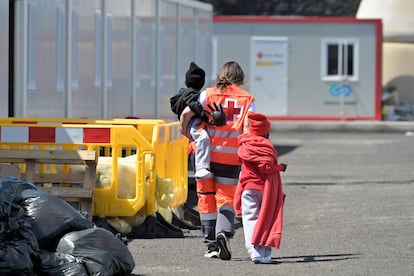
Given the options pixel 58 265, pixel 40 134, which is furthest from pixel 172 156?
pixel 58 265

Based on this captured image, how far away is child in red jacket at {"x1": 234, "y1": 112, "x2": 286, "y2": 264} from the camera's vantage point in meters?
9.74

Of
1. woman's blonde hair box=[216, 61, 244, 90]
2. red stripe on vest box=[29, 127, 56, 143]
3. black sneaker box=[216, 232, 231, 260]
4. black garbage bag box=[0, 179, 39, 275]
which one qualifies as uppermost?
woman's blonde hair box=[216, 61, 244, 90]

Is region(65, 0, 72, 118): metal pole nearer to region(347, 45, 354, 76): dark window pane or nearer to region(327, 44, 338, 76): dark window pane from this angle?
region(327, 44, 338, 76): dark window pane

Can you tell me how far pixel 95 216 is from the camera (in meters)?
11.3

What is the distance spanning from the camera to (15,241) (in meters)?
8.12

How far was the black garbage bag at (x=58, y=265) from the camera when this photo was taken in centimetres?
823

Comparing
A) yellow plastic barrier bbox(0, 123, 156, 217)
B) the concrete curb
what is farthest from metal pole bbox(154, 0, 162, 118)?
the concrete curb

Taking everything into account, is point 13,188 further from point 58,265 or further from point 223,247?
point 223,247

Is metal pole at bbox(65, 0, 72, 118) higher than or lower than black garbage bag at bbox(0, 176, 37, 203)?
higher

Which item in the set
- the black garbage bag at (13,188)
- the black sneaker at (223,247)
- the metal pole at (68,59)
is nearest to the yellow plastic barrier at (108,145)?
the black sneaker at (223,247)

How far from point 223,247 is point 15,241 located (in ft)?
7.69

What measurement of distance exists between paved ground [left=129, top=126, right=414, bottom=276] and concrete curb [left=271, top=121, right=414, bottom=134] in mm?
9489

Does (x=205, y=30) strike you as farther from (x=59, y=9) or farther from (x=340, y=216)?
(x=340, y=216)

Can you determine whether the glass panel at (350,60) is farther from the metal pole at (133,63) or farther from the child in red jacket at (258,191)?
the child in red jacket at (258,191)
